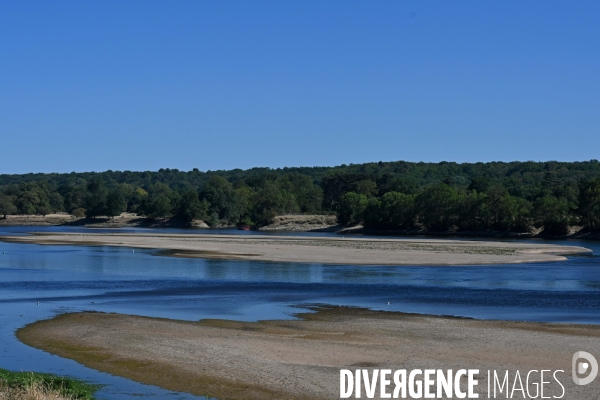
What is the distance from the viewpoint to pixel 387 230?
13750 centimetres

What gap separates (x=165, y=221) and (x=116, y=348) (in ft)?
476

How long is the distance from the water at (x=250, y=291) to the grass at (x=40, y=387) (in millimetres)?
609

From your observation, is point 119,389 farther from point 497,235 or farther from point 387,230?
point 387,230

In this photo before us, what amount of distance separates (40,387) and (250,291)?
21893mm

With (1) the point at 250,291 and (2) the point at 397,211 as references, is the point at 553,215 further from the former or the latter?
(1) the point at 250,291

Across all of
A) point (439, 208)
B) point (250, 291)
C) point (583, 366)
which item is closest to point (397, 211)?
point (439, 208)

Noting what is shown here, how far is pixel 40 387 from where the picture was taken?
16.4 metres

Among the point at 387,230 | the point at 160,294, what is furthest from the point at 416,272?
the point at 387,230

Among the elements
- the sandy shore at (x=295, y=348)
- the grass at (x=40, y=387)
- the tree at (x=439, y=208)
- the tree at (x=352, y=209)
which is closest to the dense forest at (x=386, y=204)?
the tree at (x=352, y=209)

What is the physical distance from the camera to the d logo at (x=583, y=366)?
1840 centimetres

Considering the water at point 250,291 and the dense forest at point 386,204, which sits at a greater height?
the dense forest at point 386,204

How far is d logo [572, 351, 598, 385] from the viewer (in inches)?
725

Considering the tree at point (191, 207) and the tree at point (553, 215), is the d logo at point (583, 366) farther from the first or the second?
the tree at point (191, 207)

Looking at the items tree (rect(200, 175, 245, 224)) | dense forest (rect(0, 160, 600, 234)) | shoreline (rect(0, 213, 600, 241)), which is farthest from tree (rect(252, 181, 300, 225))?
tree (rect(200, 175, 245, 224))
